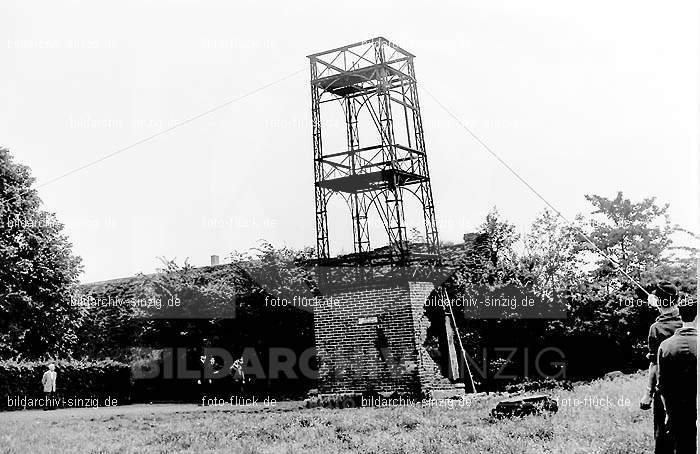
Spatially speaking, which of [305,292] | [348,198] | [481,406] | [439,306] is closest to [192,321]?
[305,292]

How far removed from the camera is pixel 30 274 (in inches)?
1214

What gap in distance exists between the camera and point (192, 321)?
24.6 meters

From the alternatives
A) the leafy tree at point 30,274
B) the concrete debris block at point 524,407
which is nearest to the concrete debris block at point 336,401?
the concrete debris block at point 524,407

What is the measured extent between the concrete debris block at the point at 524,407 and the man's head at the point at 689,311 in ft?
18.8

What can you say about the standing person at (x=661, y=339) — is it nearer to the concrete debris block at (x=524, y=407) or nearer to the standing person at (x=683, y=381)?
the standing person at (x=683, y=381)

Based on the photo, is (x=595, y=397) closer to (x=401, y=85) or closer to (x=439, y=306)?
(x=439, y=306)

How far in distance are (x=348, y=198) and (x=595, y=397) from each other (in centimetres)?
886

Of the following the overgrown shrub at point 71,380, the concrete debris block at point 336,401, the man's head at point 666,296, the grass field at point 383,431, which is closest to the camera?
the man's head at point 666,296

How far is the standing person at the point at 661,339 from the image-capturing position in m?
7.55

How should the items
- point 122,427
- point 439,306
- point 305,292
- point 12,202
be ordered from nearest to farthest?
point 122,427 → point 439,306 → point 305,292 → point 12,202

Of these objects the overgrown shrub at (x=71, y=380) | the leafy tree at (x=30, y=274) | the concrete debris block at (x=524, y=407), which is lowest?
the concrete debris block at (x=524, y=407)

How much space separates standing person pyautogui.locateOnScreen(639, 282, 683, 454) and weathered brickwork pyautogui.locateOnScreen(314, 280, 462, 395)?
9290 mm

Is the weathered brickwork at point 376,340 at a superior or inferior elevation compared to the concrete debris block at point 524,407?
superior

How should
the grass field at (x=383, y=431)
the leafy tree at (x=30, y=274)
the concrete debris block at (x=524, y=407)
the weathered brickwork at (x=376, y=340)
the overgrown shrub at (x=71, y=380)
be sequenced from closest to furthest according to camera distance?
the grass field at (x=383, y=431), the concrete debris block at (x=524, y=407), the weathered brickwork at (x=376, y=340), the overgrown shrub at (x=71, y=380), the leafy tree at (x=30, y=274)
